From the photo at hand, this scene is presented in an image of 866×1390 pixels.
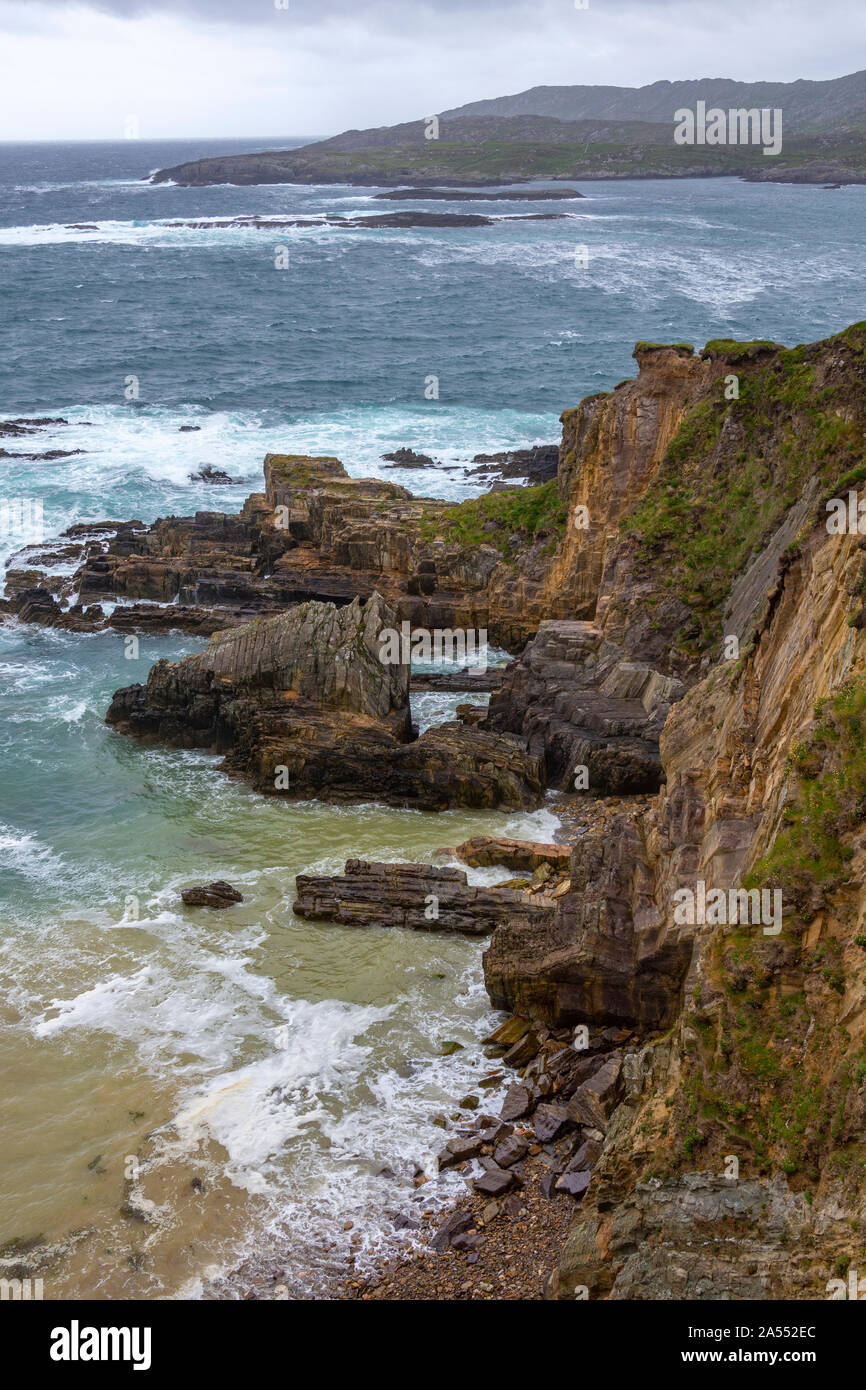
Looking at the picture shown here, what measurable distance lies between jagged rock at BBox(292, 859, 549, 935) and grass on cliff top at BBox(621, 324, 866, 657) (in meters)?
11.2

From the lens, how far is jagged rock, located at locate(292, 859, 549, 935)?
2538 centimetres

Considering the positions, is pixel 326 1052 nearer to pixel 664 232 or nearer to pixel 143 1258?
pixel 143 1258

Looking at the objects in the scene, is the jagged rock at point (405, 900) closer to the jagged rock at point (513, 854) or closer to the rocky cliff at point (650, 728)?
the rocky cliff at point (650, 728)

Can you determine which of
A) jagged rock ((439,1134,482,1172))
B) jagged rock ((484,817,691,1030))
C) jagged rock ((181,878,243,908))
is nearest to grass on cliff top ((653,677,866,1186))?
jagged rock ((439,1134,482,1172))

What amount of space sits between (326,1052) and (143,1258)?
5.45 meters

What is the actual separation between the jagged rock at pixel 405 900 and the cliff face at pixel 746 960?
2515mm

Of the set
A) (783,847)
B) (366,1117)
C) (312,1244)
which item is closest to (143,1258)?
(312,1244)

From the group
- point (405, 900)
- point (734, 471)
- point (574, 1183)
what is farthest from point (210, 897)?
point (734, 471)

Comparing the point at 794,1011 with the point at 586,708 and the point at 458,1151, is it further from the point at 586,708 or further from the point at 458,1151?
the point at 586,708

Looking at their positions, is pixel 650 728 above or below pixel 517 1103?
above

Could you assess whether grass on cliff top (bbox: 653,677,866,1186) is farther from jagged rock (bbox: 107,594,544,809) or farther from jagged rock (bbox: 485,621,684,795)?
jagged rock (bbox: 107,594,544,809)

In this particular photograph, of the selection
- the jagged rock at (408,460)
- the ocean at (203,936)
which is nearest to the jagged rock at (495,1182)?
the ocean at (203,936)

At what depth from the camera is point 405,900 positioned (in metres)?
26.0

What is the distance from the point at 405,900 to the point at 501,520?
812 inches
